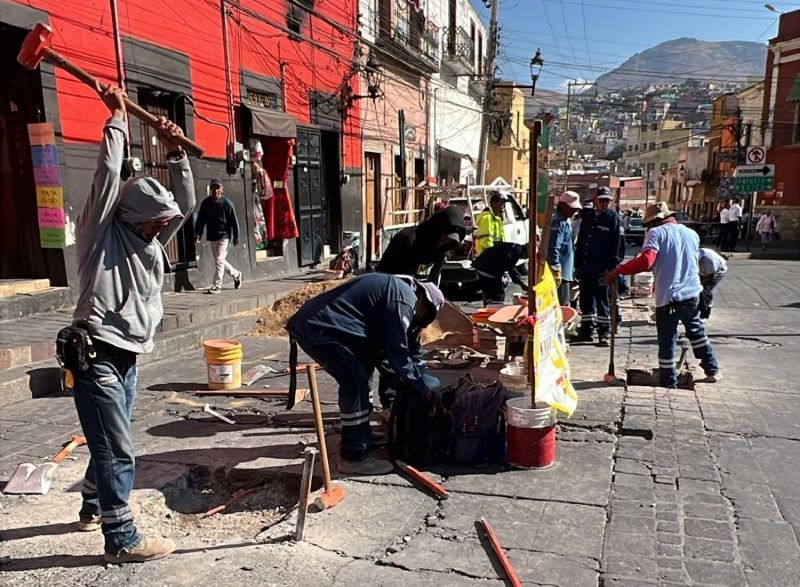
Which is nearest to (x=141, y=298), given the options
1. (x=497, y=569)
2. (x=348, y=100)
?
(x=497, y=569)

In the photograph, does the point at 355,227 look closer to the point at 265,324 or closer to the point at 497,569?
the point at 265,324

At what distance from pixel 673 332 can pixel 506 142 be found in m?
31.1

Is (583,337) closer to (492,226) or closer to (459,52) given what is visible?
(492,226)

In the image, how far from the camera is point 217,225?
31.9 ft

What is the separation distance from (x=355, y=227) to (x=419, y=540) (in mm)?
13273

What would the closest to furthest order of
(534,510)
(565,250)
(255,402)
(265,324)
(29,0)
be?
(534,510), (255,402), (29,0), (565,250), (265,324)

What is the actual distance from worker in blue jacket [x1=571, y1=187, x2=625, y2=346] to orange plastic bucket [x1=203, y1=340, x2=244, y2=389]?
427 centimetres

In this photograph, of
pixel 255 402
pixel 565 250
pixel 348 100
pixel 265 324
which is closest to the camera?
pixel 255 402

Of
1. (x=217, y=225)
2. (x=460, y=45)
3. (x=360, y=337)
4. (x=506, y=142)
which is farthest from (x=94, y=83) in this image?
(x=506, y=142)

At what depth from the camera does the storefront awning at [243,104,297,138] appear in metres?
11.1

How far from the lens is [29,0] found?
7.13m

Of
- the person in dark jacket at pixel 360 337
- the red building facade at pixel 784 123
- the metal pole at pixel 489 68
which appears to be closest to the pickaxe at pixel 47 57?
the person in dark jacket at pixel 360 337

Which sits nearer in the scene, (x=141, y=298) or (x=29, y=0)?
(x=141, y=298)

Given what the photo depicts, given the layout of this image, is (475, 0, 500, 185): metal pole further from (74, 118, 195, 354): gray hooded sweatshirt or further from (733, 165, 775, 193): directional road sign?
(74, 118, 195, 354): gray hooded sweatshirt
